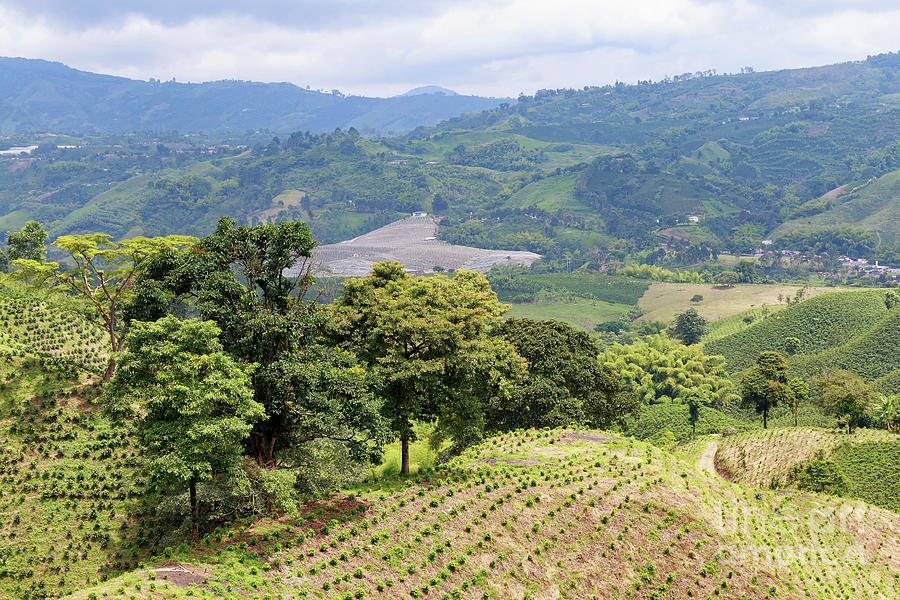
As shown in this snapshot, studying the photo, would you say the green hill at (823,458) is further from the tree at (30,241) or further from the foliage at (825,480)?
the tree at (30,241)

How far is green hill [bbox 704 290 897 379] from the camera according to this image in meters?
79.9

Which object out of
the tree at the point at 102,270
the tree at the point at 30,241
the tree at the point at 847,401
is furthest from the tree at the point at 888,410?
the tree at the point at 30,241

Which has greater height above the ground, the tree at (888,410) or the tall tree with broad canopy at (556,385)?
the tall tree with broad canopy at (556,385)

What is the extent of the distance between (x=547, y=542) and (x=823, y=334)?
86.2 meters

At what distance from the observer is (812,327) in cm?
9381

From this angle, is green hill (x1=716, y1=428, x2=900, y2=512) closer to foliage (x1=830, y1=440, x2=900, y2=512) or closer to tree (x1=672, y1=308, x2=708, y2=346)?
foliage (x1=830, y1=440, x2=900, y2=512)

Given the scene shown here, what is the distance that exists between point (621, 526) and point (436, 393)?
8.94 meters

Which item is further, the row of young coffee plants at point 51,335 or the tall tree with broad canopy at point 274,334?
the row of young coffee plants at point 51,335

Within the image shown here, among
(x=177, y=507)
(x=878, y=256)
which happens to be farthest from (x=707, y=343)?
(x=878, y=256)

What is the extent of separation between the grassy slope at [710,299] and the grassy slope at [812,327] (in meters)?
26.7

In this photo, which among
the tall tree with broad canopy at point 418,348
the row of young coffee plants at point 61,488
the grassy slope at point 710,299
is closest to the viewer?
the row of young coffee plants at point 61,488

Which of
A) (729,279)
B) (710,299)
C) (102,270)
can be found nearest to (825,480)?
(102,270)

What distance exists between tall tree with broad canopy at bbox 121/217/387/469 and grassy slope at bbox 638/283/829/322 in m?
117

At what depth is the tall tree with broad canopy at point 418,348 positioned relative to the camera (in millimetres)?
25766
